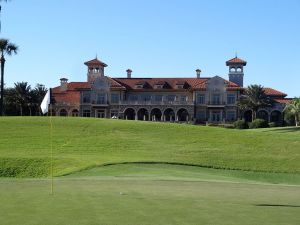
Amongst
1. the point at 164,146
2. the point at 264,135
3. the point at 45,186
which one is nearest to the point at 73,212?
the point at 45,186

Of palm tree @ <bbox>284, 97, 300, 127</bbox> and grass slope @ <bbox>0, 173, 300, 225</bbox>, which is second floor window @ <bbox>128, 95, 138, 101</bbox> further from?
grass slope @ <bbox>0, 173, 300, 225</bbox>

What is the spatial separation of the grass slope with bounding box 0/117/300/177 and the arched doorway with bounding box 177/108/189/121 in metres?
44.4

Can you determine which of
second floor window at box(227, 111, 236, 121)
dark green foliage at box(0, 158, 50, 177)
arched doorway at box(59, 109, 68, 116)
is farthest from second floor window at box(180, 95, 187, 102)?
dark green foliage at box(0, 158, 50, 177)

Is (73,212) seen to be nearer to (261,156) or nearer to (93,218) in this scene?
(93,218)

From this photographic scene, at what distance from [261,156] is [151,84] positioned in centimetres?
6742

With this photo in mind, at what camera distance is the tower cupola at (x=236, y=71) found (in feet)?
346

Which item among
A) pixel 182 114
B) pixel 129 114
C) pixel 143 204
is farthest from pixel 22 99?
pixel 143 204

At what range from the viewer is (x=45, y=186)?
57.0 ft

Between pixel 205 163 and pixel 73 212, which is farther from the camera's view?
pixel 205 163

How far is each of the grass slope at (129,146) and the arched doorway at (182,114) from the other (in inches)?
1748

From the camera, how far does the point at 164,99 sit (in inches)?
4031

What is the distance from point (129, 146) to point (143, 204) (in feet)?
98.7

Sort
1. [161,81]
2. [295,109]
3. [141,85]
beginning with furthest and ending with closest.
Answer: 1. [161,81]
2. [141,85]
3. [295,109]

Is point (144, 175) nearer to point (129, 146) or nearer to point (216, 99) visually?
point (129, 146)
